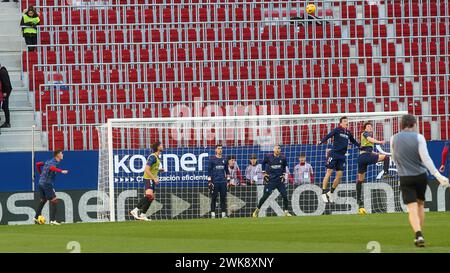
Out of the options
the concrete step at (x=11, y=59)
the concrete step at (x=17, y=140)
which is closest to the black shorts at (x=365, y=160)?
the concrete step at (x=17, y=140)

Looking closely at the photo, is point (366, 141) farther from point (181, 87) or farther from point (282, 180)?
point (181, 87)

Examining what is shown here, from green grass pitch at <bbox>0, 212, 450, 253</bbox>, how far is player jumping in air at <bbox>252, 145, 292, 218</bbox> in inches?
172


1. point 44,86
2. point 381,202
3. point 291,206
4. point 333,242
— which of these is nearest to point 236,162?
point 291,206

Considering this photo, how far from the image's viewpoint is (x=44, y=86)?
36.8 metres

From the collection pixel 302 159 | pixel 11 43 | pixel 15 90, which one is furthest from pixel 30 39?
pixel 302 159

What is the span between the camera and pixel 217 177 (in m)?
33.2

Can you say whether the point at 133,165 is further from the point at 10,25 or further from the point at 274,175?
the point at 10,25

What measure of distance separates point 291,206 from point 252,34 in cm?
706

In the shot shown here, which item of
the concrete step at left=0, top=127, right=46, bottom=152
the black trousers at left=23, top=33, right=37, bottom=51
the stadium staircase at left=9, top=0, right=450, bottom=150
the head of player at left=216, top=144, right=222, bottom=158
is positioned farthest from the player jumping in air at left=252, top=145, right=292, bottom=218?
the black trousers at left=23, top=33, right=37, bottom=51

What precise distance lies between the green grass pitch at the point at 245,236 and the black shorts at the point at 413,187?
684 mm

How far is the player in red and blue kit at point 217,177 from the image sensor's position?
109ft

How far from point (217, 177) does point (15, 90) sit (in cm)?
815

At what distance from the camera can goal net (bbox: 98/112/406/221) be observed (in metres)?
33.9

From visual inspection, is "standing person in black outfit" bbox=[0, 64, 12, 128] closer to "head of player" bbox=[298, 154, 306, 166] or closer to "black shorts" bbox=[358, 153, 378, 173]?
"head of player" bbox=[298, 154, 306, 166]
